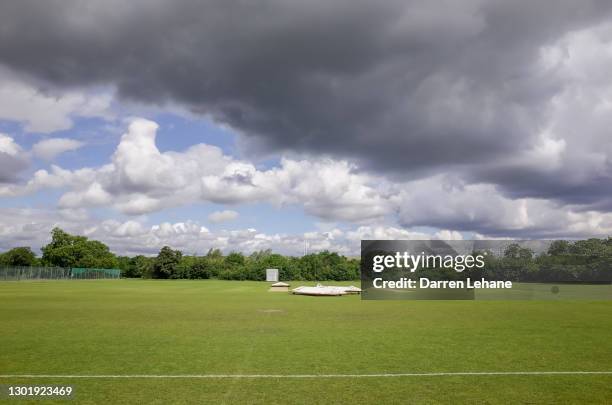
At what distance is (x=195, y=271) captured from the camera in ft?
400

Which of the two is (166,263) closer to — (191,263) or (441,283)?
(191,263)

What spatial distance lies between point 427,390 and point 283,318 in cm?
1388

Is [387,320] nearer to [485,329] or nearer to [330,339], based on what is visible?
[485,329]

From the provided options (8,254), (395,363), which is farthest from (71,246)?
(395,363)

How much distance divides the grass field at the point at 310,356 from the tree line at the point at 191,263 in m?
96.6

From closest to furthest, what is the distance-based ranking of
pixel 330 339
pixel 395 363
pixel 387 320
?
1. pixel 395 363
2. pixel 330 339
3. pixel 387 320

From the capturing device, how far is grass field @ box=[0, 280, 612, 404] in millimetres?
8938

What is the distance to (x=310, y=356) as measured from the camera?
41.0 feet

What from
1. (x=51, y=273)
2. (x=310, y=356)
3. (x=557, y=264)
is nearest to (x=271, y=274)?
(x=51, y=273)

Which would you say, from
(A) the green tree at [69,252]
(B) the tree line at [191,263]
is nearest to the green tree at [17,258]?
(B) the tree line at [191,263]

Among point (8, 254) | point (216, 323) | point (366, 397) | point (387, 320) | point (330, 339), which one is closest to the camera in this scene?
point (366, 397)

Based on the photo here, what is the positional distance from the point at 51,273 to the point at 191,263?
32402 mm

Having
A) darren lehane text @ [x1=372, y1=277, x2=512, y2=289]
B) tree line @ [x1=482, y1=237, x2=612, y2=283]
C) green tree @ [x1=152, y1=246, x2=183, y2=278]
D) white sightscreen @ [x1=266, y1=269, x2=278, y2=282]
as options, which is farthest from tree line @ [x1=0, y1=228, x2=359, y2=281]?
tree line @ [x1=482, y1=237, x2=612, y2=283]

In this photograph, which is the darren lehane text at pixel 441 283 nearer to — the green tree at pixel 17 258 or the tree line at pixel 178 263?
the tree line at pixel 178 263
